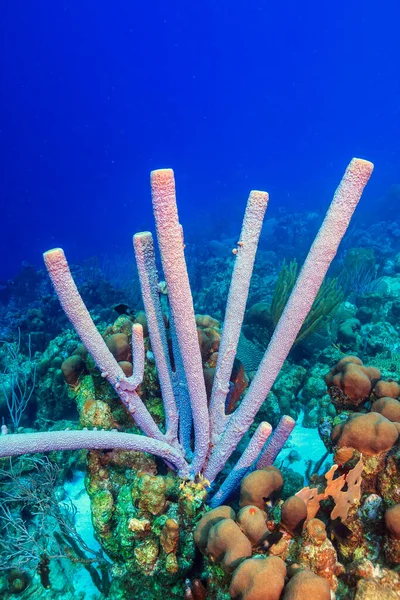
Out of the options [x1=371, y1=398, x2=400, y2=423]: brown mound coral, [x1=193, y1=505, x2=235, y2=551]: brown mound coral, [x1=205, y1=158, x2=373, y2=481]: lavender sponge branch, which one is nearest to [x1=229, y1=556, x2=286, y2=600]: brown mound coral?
[x1=193, y1=505, x2=235, y2=551]: brown mound coral

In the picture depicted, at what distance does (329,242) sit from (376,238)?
17.1 metres

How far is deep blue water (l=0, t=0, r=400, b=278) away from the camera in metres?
86.1

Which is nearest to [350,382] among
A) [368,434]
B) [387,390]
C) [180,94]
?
[387,390]

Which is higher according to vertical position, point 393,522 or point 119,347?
point 393,522

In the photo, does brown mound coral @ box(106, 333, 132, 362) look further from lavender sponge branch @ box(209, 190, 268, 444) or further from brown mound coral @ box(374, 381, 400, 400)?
brown mound coral @ box(374, 381, 400, 400)

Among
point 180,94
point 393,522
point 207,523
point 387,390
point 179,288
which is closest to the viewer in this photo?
point 393,522

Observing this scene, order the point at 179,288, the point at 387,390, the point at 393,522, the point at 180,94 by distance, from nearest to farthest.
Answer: the point at 393,522 → the point at 179,288 → the point at 387,390 → the point at 180,94

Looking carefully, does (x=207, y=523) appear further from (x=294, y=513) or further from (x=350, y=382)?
(x=350, y=382)

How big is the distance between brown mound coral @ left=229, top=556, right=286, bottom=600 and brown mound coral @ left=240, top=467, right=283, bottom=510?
1.71 ft

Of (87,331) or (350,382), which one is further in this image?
(350,382)

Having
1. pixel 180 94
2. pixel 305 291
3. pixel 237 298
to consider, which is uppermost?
pixel 180 94

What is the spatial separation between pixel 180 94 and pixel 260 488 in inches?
5858

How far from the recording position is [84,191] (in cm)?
8600

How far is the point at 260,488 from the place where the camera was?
2.09 metres
